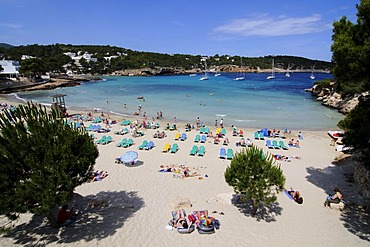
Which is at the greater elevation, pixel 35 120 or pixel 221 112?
pixel 35 120

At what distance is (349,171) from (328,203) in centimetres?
569

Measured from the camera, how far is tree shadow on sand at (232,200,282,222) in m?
10.0

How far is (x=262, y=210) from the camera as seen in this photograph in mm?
10453

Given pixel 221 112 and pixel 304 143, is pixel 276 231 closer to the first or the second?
pixel 304 143

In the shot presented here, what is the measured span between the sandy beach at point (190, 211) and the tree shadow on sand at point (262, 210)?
0.04 meters

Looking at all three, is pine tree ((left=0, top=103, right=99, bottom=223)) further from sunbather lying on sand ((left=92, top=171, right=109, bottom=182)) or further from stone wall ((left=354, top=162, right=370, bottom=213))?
stone wall ((left=354, top=162, right=370, bottom=213))

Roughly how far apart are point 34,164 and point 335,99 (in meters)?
47.6

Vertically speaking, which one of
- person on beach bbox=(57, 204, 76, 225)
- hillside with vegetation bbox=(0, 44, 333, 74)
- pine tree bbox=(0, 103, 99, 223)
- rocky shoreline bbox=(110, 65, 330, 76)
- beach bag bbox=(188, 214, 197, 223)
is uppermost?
hillside with vegetation bbox=(0, 44, 333, 74)

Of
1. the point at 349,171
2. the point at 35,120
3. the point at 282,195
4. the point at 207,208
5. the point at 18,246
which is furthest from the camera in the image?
the point at 349,171

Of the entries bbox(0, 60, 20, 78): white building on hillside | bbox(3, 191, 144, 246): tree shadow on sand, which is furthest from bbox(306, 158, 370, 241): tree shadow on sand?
bbox(0, 60, 20, 78): white building on hillside

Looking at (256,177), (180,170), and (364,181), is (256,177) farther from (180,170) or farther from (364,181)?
(364,181)

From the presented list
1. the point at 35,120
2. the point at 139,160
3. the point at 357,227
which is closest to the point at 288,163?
the point at 357,227

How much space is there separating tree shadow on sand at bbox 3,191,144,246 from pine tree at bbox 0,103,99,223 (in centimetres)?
172

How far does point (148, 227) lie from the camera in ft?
30.1
